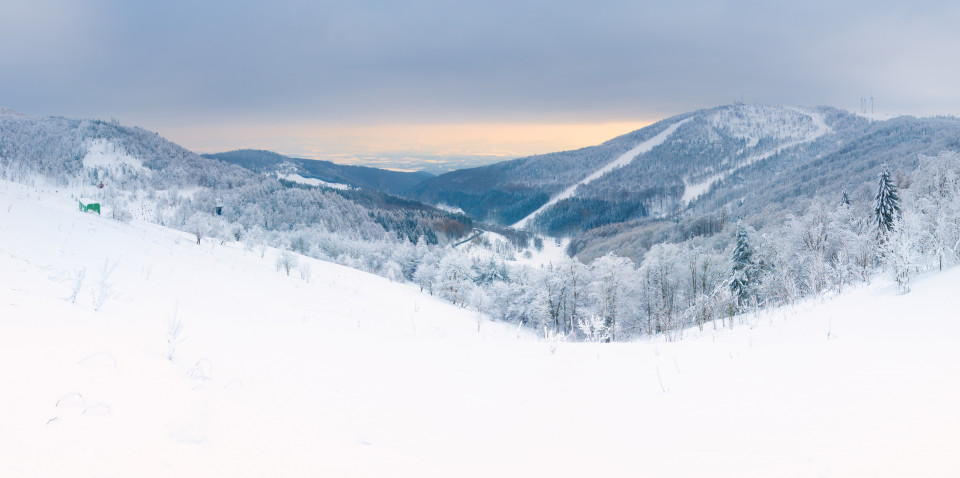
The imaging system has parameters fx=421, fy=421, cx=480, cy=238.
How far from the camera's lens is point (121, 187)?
12106cm

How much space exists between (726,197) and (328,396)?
745 ft

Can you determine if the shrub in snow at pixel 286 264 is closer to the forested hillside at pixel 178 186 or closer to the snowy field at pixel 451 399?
the snowy field at pixel 451 399

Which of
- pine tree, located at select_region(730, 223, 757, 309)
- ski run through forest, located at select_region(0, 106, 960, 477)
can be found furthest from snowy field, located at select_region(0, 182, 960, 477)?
pine tree, located at select_region(730, 223, 757, 309)

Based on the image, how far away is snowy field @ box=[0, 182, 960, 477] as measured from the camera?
287cm

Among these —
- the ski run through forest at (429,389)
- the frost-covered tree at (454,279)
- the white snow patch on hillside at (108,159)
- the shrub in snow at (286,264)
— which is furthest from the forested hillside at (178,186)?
the ski run through forest at (429,389)

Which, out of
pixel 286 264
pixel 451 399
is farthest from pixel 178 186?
pixel 451 399

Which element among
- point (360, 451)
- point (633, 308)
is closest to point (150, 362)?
point (360, 451)

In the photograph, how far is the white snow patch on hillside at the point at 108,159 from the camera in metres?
133

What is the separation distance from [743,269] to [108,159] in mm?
179188

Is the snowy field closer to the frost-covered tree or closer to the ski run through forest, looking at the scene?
the ski run through forest

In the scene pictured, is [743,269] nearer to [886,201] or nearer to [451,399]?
[886,201]

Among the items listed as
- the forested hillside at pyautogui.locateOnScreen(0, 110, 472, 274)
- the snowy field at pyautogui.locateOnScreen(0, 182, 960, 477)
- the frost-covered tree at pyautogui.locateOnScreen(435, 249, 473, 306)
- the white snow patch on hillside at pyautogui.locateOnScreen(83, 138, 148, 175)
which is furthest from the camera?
the white snow patch on hillside at pyautogui.locateOnScreen(83, 138, 148, 175)

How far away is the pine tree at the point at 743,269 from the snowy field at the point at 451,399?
28458 millimetres

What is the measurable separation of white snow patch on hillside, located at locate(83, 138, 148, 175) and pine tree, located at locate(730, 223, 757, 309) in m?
167
